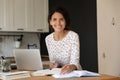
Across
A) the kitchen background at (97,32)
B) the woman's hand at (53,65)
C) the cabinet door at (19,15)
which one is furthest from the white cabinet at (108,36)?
the woman's hand at (53,65)

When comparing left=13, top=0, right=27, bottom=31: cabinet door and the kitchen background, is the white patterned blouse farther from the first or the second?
left=13, top=0, right=27, bottom=31: cabinet door

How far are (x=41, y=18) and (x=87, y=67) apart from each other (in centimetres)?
142

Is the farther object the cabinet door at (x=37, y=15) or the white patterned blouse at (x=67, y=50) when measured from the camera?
the cabinet door at (x=37, y=15)

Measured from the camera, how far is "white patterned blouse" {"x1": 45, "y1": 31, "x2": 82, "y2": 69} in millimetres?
2266

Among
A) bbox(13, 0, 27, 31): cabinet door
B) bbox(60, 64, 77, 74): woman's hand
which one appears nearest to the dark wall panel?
bbox(13, 0, 27, 31): cabinet door

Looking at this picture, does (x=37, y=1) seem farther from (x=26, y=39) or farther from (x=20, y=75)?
(x=20, y=75)

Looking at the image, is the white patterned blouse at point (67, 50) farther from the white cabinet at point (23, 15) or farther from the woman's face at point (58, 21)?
the white cabinet at point (23, 15)

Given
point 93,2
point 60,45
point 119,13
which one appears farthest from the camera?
point 119,13

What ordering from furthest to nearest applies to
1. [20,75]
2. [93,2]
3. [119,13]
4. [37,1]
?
[37,1], [119,13], [93,2], [20,75]

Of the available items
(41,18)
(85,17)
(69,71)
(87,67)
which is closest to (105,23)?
(85,17)

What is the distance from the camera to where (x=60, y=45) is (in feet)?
7.87

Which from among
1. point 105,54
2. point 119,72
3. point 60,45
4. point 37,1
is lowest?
point 119,72

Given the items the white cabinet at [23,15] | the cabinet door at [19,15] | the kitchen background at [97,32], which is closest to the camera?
the kitchen background at [97,32]

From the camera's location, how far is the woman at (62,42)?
2297 millimetres
